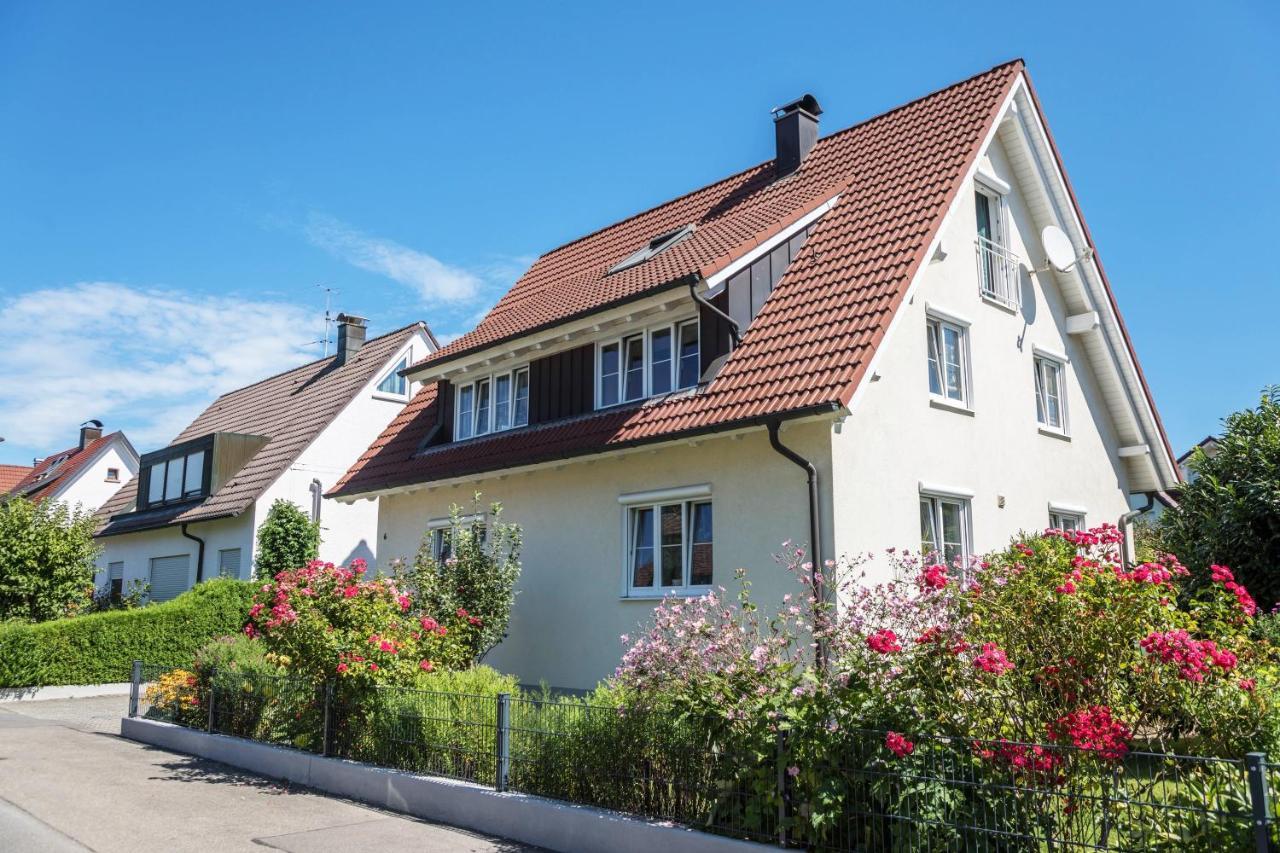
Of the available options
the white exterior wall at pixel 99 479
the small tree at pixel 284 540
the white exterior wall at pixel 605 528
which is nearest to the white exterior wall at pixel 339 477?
the small tree at pixel 284 540

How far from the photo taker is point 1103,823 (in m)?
5.59

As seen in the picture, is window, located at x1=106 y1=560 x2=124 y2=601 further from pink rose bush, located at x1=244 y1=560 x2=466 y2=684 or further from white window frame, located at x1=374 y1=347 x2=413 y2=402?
pink rose bush, located at x1=244 y1=560 x2=466 y2=684

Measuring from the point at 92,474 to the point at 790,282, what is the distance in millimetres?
42476

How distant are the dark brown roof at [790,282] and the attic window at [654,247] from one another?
47cm

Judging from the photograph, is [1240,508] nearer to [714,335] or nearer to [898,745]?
[714,335]

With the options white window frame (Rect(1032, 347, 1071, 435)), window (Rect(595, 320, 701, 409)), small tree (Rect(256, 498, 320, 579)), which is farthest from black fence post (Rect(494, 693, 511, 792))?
small tree (Rect(256, 498, 320, 579))

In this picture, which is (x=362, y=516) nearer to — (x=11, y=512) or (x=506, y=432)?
(x=11, y=512)

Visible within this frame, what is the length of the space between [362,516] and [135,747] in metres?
13.6

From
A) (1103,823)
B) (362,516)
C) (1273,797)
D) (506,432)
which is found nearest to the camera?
(1273,797)

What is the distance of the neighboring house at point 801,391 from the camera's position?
41.5 ft

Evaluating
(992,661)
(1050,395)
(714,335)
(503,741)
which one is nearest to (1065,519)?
(1050,395)

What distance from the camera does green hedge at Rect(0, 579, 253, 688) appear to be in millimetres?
19703

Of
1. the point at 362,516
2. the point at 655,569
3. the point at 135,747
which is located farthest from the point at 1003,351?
the point at 362,516

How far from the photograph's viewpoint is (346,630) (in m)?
11.0
